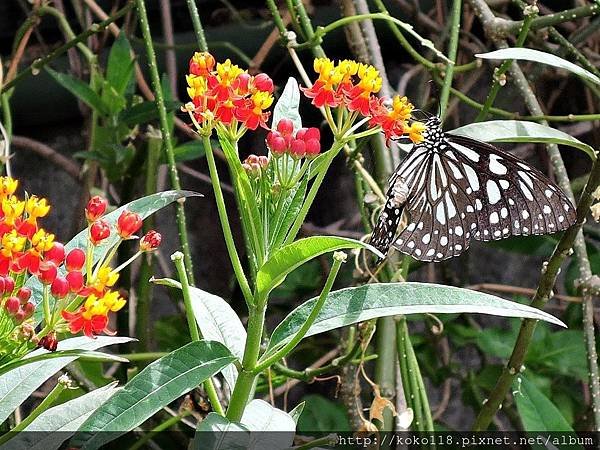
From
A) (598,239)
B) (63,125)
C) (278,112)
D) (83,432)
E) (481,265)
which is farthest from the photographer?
(481,265)

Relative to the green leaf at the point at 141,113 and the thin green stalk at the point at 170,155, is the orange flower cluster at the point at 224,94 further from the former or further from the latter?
the green leaf at the point at 141,113

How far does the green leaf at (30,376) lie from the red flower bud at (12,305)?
0.37 ft

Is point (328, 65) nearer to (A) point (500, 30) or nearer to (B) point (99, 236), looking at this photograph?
(B) point (99, 236)

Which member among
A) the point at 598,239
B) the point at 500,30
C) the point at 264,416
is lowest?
the point at 598,239

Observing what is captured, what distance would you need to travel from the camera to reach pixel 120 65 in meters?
1.46

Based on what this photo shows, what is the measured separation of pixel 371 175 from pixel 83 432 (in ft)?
2.49

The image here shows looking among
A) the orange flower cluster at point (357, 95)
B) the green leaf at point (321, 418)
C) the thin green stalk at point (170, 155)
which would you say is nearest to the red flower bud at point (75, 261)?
the orange flower cluster at point (357, 95)

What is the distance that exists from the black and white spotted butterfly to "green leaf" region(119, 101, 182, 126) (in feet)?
1.45

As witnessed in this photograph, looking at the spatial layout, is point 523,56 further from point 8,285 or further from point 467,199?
point 8,285

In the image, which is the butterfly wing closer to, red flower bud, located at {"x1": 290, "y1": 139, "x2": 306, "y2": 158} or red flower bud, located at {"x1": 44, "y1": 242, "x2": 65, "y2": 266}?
red flower bud, located at {"x1": 290, "y1": 139, "x2": 306, "y2": 158}

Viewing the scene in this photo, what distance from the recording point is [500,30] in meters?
1.21

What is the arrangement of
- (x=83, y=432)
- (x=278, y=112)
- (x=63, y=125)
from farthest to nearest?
(x=63, y=125) → (x=278, y=112) → (x=83, y=432)

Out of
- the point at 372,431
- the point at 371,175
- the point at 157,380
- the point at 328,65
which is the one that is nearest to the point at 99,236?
the point at 157,380

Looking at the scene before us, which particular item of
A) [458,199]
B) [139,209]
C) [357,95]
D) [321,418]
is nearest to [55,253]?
[139,209]
